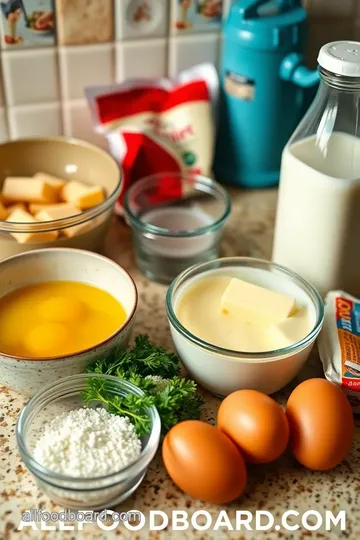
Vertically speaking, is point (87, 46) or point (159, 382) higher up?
point (87, 46)

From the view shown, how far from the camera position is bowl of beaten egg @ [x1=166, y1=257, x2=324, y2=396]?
877 mm

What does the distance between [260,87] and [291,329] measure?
1.58 ft

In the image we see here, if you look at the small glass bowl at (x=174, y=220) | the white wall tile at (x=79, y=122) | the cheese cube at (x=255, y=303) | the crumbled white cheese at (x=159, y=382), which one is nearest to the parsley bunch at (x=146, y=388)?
the crumbled white cheese at (x=159, y=382)

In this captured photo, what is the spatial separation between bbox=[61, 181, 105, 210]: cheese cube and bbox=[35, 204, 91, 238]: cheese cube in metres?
0.02

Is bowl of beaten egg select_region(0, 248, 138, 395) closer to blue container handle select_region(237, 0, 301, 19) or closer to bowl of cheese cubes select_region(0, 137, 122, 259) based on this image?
bowl of cheese cubes select_region(0, 137, 122, 259)

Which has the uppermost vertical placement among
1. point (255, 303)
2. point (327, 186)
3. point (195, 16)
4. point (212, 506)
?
point (195, 16)

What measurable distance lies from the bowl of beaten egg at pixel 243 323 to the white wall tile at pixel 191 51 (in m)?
0.43

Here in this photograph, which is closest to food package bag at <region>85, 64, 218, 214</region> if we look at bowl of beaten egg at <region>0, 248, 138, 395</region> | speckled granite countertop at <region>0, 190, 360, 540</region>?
bowl of beaten egg at <region>0, 248, 138, 395</region>

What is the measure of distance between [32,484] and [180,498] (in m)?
0.17

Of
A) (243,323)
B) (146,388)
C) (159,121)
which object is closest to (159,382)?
(146,388)

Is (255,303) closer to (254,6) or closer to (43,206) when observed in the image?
(43,206)

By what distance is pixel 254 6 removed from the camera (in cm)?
116

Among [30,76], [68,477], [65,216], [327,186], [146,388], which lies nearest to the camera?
[68,477]

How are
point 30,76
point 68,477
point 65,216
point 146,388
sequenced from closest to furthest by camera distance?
point 68,477, point 146,388, point 65,216, point 30,76
